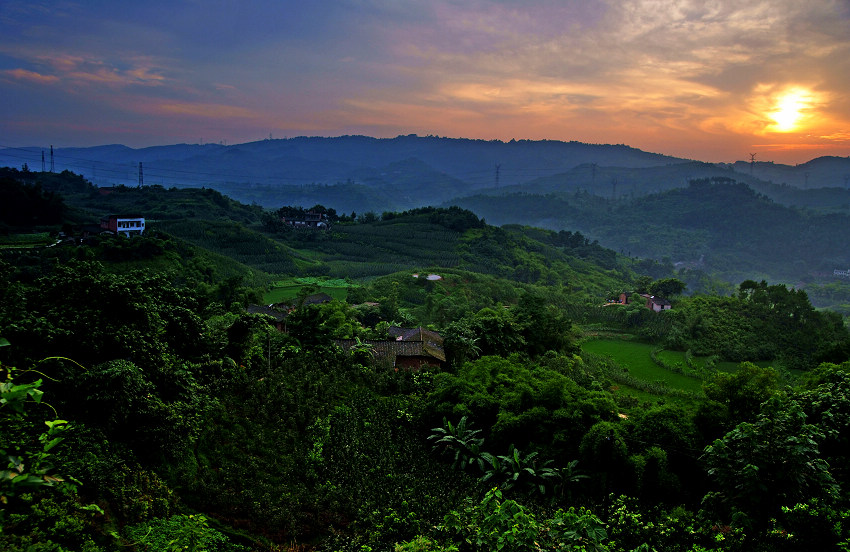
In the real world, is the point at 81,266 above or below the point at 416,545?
above

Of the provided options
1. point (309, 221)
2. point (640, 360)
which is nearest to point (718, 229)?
point (309, 221)

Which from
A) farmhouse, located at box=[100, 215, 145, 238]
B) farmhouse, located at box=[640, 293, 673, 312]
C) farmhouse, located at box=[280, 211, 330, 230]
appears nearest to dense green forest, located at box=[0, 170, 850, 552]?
farmhouse, located at box=[640, 293, 673, 312]

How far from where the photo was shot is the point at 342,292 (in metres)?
41.2

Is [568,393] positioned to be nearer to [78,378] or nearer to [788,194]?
[78,378]

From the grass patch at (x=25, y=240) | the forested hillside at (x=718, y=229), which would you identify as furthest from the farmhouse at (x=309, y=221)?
the forested hillside at (x=718, y=229)

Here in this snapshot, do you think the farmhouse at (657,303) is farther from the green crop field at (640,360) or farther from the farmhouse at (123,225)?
the farmhouse at (123,225)

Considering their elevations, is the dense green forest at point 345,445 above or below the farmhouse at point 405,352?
above

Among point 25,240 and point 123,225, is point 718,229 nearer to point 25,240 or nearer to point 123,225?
point 123,225

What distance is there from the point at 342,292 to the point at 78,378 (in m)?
33.7

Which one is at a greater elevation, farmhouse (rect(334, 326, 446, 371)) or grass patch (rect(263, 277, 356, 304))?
farmhouse (rect(334, 326, 446, 371))

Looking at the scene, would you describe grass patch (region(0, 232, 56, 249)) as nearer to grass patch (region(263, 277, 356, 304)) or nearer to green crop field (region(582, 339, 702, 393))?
grass patch (region(263, 277, 356, 304))

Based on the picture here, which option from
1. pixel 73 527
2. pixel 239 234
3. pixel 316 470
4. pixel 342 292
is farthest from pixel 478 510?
pixel 239 234

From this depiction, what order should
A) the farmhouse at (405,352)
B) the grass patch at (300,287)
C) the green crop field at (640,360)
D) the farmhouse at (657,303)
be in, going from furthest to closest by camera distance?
1. the farmhouse at (657,303)
2. the grass patch at (300,287)
3. the green crop field at (640,360)
4. the farmhouse at (405,352)

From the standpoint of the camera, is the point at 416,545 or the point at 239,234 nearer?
the point at 416,545
